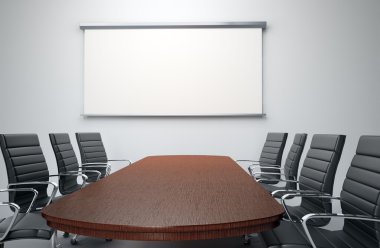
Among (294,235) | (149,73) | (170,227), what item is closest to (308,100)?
(149,73)

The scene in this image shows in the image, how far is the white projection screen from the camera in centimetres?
491

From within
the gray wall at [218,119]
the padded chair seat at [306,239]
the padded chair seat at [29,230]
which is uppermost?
the gray wall at [218,119]

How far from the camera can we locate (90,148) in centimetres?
404

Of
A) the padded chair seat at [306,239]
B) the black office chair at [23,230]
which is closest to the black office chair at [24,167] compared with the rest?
the black office chair at [23,230]

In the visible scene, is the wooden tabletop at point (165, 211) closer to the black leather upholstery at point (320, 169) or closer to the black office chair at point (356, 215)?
the black office chair at point (356, 215)

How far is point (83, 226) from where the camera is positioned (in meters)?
1.04

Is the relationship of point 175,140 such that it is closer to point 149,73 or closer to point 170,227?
point 149,73

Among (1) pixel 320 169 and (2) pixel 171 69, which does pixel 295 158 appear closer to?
(1) pixel 320 169

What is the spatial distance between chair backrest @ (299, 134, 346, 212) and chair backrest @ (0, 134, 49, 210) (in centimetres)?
225

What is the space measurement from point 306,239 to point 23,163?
2192 millimetres

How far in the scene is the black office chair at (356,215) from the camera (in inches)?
61.9

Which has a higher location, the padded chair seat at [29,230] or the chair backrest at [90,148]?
the chair backrest at [90,148]

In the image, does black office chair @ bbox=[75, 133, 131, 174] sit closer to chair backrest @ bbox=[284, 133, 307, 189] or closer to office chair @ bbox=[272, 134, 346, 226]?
chair backrest @ bbox=[284, 133, 307, 189]

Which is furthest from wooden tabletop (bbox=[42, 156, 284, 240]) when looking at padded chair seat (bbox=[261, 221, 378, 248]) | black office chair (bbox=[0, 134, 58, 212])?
black office chair (bbox=[0, 134, 58, 212])
